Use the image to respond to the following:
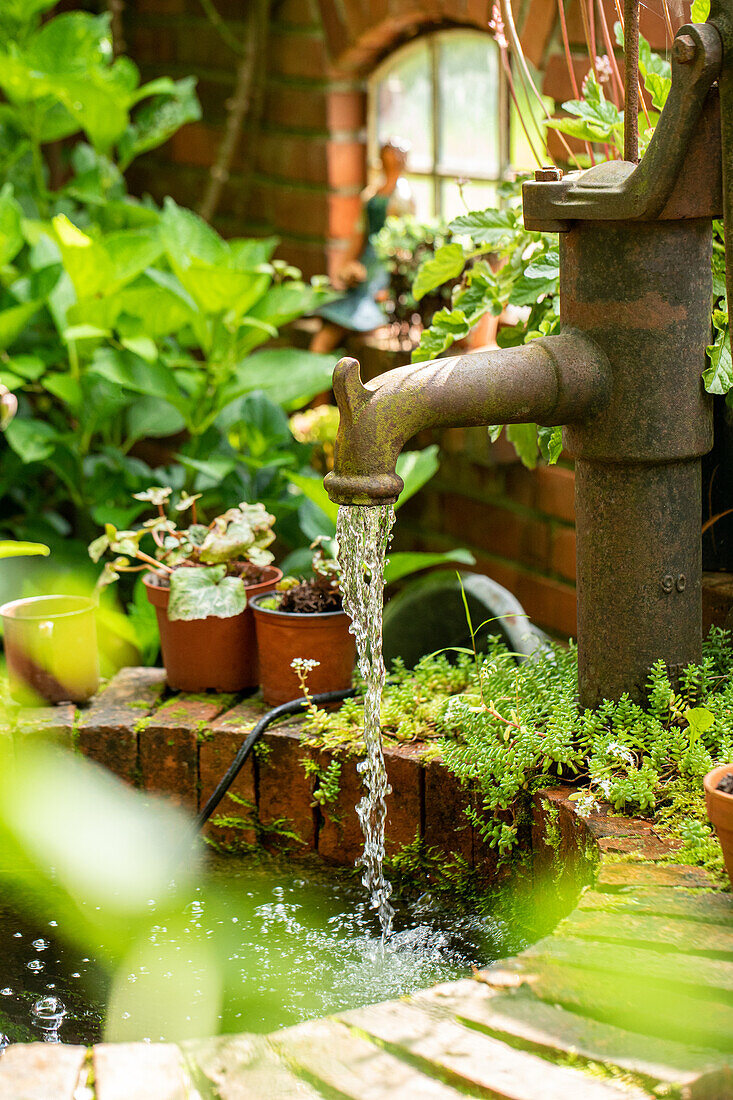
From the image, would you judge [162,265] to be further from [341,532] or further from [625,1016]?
[625,1016]

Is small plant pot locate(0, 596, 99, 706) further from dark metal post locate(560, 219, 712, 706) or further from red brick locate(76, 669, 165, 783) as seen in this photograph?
dark metal post locate(560, 219, 712, 706)

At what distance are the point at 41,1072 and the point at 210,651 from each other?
3.03ft

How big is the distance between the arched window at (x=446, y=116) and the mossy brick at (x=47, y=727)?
1678 mm

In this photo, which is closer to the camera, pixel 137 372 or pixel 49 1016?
pixel 49 1016

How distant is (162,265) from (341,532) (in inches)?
70.3

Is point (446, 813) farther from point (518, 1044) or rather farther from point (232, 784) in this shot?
point (518, 1044)

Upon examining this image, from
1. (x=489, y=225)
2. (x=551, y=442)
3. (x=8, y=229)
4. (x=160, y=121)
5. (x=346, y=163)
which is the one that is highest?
(x=160, y=121)

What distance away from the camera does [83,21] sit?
3.21 meters

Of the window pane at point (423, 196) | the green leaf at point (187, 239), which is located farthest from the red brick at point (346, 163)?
the green leaf at point (187, 239)

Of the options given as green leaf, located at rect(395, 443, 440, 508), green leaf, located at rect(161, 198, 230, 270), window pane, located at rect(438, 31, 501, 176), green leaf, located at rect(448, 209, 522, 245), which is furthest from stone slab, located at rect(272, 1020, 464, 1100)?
window pane, located at rect(438, 31, 501, 176)

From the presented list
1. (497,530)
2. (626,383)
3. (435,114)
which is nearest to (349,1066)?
(626,383)

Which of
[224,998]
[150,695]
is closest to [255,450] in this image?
[150,695]

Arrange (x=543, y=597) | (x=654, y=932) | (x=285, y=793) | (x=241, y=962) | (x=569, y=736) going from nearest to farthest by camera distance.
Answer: (x=654, y=932)
(x=241, y=962)
(x=569, y=736)
(x=285, y=793)
(x=543, y=597)

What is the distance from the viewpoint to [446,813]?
61.2 inches
